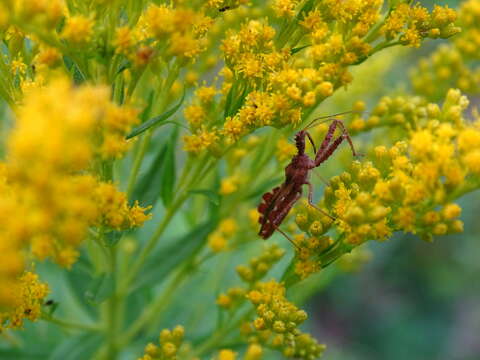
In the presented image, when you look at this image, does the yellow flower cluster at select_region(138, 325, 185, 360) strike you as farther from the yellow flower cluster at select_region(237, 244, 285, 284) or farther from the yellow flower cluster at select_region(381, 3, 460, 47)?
the yellow flower cluster at select_region(381, 3, 460, 47)

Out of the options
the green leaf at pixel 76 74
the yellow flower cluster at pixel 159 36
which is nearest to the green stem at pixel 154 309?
the green leaf at pixel 76 74

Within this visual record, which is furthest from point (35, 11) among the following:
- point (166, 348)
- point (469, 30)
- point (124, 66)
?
point (469, 30)

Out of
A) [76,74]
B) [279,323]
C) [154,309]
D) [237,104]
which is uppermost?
[237,104]

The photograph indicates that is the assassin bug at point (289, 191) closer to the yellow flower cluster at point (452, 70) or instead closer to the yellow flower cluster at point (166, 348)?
the yellow flower cluster at point (166, 348)

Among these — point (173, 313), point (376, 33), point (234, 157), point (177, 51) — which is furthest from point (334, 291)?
point (177, 51)

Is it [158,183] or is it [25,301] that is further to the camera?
[158,183]

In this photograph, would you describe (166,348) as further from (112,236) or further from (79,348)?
(79,348)
